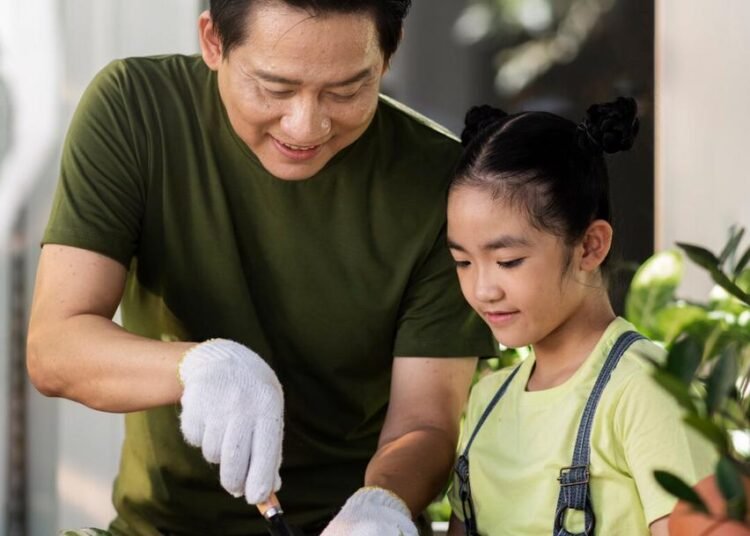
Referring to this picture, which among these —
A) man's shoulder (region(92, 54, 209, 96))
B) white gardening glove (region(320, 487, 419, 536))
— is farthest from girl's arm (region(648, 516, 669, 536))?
man's shoulder (region(92, 54, 209, 96))

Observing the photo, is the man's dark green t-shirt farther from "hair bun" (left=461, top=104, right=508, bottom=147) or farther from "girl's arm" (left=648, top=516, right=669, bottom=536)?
"girl's arm" (left=648, top=516, right=669, bottom=536)

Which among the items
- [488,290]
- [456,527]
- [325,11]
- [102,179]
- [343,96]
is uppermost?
[325,11]

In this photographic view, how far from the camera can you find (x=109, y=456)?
9.99 feet

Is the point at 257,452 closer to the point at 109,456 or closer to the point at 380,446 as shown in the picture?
the point at 380,446

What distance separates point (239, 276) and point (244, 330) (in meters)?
0.08

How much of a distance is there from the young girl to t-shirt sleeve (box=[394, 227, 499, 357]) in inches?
5.4

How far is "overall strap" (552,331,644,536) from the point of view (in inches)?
61.5

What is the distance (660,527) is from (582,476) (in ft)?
0.39

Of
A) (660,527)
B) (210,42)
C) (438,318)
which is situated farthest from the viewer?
(438,318)

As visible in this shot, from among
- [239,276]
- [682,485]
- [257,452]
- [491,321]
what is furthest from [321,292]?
[682,485]

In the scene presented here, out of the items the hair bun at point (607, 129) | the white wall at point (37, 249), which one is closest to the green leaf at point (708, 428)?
the hair bun at point (607, 129)

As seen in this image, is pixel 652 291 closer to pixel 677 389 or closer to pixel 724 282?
pixel 724 282

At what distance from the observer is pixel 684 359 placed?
0.91m

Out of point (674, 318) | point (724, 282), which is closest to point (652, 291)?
point (674, 318)
